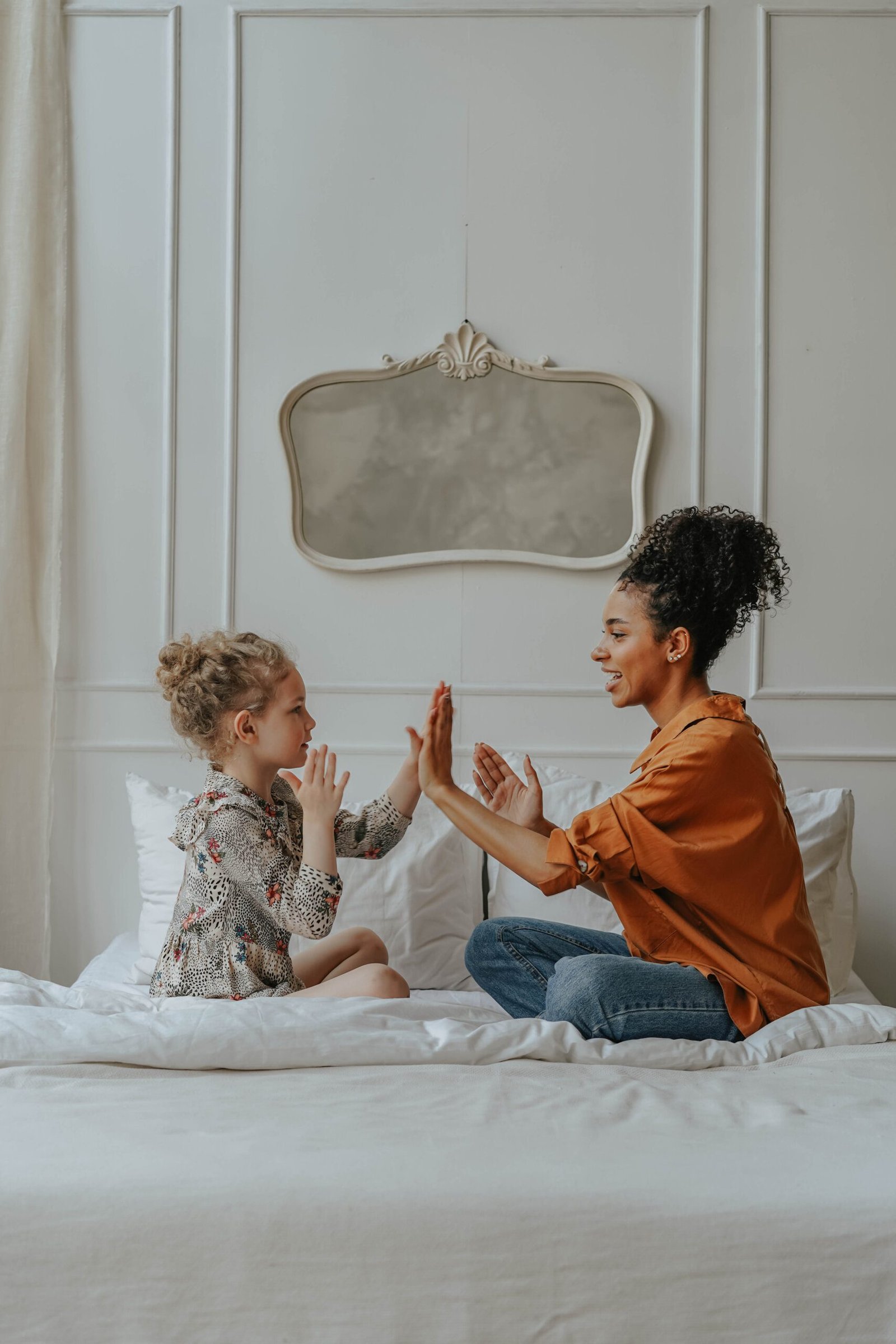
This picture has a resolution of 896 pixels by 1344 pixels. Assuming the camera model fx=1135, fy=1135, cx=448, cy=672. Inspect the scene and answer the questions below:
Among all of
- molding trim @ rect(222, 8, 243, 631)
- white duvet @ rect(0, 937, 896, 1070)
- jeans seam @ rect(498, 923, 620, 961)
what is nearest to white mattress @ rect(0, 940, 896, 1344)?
white duvet @ rect(0, 937, 896, 1070)

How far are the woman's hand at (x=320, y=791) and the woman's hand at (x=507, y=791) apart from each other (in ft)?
0.90

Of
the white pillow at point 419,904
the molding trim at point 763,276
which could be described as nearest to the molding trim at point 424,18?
the molding trim at point 763,276

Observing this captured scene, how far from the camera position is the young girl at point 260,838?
174 cm

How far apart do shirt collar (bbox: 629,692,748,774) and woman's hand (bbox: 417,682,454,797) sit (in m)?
0.30

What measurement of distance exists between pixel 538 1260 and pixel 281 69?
2.64m

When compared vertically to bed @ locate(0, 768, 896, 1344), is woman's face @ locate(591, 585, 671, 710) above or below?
above

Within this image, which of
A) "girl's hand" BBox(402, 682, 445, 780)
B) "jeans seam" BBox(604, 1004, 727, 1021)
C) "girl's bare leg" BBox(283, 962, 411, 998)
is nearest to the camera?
"jeans seam" BBox(604, 1004, 727, 1021)

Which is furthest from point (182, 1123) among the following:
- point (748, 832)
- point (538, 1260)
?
point (748, 832)

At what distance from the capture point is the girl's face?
1919mm

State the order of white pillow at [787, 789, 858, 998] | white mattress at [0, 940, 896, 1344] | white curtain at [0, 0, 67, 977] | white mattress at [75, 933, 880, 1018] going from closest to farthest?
A: white mattress at [0, 940, 896, 1344]
white mattress at [75, 933, 880, 1018]
white pillow at [787, 789, 858, 998]
white curtain at [0, 0, 67, 977]

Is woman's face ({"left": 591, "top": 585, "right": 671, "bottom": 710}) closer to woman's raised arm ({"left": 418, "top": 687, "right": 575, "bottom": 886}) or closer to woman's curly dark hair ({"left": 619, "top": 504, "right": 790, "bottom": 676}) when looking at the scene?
woman's curly dark hair ({"left": 619, "top": 504, "right": 790, "bottom": 676})

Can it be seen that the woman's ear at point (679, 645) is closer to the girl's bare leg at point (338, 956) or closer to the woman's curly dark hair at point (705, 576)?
the woman's curly dark hair at point (705, 576)

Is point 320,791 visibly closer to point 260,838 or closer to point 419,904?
point 260,838

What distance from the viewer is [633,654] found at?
1.88 meters
